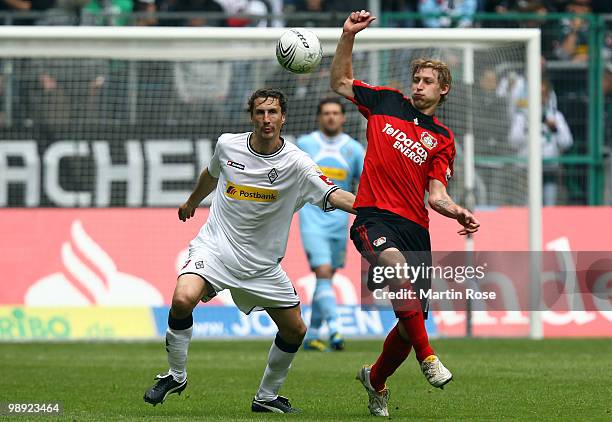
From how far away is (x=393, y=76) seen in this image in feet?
55.1

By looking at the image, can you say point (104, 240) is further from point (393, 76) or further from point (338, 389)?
point (338, 389)

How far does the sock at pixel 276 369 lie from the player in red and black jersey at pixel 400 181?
21.5 inches

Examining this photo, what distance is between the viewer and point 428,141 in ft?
28.6

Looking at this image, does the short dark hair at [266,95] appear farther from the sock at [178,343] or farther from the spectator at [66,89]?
the spectator at [66,89]

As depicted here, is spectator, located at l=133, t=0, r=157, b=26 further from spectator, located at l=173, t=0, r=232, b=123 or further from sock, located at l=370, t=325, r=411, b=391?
sock, located at l=370, t=325, r=411, b=391

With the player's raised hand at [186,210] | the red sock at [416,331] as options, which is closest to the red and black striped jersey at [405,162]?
the red sock at [416,331]

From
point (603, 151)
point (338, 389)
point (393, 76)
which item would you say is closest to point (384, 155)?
point (338, 389)

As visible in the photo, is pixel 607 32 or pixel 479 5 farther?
pixel 479 5

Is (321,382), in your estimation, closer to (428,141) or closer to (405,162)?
(405,162)

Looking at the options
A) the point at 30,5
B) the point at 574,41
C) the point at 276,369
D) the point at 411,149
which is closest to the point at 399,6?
the point at 574,41

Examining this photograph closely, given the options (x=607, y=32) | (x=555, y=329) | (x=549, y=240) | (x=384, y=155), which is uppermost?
(x=607, y=32)

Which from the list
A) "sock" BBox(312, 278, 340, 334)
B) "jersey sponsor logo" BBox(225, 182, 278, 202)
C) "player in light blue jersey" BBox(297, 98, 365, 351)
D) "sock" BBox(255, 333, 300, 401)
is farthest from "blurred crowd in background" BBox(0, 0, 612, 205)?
"sock" BBox(255, 333, 300, 401)

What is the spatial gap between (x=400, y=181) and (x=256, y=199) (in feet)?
3.33

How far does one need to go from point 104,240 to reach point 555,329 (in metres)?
5.86
